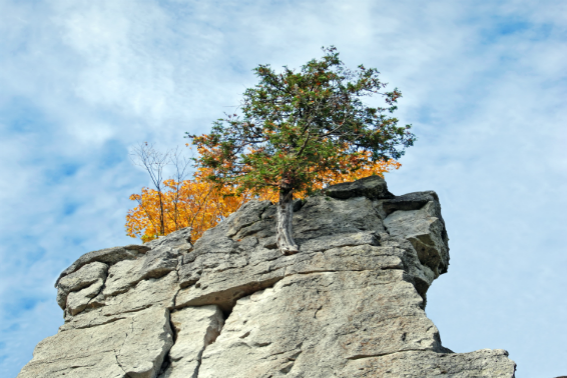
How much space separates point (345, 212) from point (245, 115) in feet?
19.2

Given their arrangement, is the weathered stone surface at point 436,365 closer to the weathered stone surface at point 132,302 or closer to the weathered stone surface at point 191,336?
the weathered stone surface at point 191,336

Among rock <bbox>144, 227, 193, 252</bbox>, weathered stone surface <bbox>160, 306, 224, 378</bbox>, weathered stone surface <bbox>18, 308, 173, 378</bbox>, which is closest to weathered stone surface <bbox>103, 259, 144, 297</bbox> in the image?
rock <bbox>144, 227, 193, 252</bbox>

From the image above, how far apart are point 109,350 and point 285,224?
22.5 ft

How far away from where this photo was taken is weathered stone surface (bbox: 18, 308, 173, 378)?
1625 cm

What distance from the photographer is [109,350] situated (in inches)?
678

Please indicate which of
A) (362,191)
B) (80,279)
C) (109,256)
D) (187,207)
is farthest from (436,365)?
(187,207)

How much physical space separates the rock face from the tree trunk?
37 cm

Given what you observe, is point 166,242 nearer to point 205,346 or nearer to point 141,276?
point 141,276

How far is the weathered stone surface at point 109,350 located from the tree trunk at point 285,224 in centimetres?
436

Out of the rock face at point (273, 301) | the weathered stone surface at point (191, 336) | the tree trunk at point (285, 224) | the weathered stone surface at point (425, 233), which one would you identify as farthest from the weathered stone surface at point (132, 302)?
the weathered stone surface at point (425, 233)

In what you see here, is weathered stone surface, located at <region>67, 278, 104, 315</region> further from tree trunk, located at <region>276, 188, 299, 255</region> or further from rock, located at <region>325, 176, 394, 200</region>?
rock, located at <region>325, 176, 394, 200</region>

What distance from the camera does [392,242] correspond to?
1773 centimetres

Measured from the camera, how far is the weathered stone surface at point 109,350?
16.2m

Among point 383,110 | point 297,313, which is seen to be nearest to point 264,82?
point 383,110
